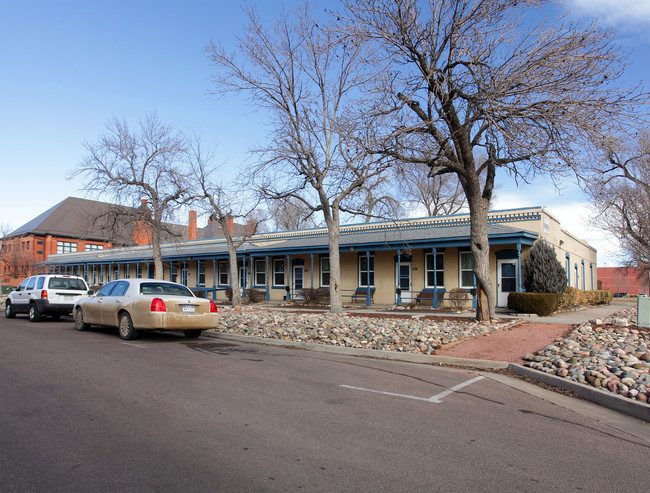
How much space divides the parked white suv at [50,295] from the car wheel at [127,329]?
593 cm

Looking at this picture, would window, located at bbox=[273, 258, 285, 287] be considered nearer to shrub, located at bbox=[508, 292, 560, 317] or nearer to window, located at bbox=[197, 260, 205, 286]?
window, located at bbox=[197, 260, 205, 286]

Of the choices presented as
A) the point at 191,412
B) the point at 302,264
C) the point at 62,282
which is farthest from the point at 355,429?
the point at 302,264

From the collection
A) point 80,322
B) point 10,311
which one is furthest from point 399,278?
point 10,311

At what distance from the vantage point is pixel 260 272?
3152 cm

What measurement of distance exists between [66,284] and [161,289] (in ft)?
25.2

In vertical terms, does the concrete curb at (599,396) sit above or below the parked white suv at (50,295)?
below

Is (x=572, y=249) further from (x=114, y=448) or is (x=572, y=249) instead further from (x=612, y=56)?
(x=114, y=448)

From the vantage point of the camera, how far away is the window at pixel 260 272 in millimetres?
31312

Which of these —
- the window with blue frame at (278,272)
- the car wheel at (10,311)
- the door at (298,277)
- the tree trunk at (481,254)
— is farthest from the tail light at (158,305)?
the window with blue frame at (278,272)

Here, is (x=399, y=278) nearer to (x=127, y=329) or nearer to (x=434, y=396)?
(x=127, y=329)

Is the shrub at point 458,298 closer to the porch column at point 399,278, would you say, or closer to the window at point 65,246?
the porch column at point 399,278

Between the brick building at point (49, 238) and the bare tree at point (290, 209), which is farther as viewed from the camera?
the brick building at point (49, 238)

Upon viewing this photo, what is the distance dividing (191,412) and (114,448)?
124cm

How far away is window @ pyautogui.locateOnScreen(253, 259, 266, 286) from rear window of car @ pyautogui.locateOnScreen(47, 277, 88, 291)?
14592mm
